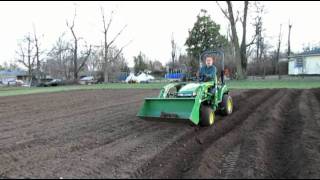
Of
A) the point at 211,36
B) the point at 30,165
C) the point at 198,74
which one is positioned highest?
the point at 211,36

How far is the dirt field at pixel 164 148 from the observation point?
4742 millimetres

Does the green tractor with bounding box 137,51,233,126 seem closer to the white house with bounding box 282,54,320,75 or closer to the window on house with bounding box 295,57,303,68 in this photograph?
the white house with bounding box 282,54,320,75

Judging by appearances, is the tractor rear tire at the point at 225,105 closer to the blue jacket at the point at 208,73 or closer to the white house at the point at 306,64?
the blue jacket at the point at 208,73

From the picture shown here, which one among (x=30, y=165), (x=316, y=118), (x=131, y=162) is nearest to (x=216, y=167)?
(x=131, y=162)

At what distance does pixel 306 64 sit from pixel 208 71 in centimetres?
3341

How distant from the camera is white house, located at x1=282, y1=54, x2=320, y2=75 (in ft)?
122

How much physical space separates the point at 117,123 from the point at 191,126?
82.2 inches

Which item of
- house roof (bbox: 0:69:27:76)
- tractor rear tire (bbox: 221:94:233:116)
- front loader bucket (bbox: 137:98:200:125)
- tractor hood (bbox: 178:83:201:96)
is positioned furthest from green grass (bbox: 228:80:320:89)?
house roof (bbox: 0:69:27:76)

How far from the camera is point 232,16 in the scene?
33.7 m

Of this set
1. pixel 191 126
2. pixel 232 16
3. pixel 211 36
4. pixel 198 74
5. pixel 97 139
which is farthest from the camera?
pixel 211 36

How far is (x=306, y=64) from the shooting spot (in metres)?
38.3

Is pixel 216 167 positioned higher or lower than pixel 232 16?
lower

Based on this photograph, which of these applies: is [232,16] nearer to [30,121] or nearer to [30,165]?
[30,121]

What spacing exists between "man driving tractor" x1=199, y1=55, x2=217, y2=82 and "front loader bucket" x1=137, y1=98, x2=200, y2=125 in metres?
1.69
